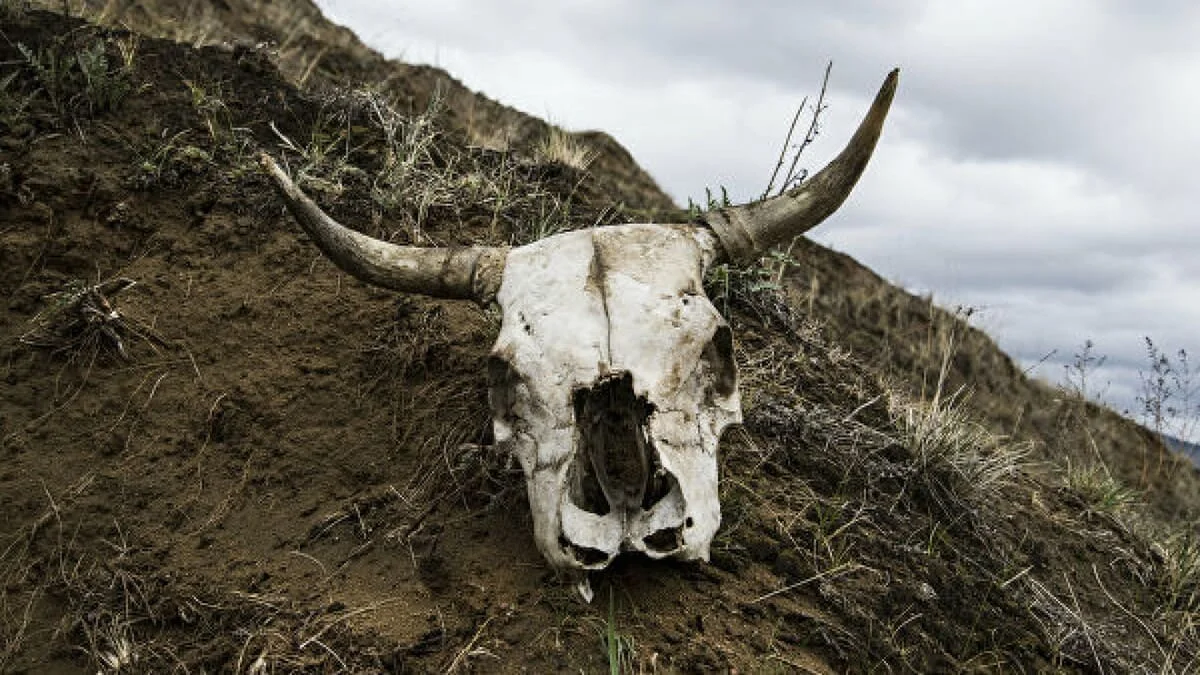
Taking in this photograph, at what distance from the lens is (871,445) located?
5453mm

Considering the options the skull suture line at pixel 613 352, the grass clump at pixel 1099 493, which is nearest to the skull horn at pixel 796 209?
the skull suture line at pixel 613 352

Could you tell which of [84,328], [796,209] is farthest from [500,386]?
[84,328]

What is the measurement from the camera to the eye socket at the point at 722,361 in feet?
13.2

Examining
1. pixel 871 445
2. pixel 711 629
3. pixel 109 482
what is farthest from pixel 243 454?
pixel 871 445

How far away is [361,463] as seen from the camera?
15.6 ft

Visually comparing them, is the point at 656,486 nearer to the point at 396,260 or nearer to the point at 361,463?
the point at 396,260

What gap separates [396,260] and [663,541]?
5.18 ft

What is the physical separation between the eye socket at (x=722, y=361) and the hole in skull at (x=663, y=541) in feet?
2.24

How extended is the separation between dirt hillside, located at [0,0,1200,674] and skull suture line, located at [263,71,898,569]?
1.20 ft

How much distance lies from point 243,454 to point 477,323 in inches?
47.9

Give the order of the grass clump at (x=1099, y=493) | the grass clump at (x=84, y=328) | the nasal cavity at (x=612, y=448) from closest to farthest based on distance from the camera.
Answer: the nasal cavity at (x=612, y=448) → the grass clump at (x=84, y=328) → the grass clump at (x=1099, y=493)

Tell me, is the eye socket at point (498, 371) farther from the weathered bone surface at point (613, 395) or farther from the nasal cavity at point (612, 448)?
the nasal cavity at point (612, 448)

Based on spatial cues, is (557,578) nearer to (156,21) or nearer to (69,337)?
(69,337)

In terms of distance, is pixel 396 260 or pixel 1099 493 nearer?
pixel 396 260
